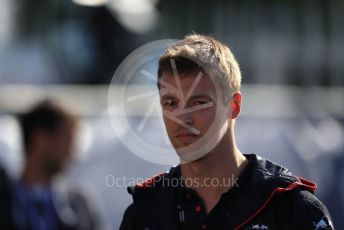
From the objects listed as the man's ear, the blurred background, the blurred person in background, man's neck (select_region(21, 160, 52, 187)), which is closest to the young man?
the man's ear

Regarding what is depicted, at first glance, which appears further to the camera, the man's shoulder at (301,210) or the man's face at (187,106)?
the man's face at (187,106)

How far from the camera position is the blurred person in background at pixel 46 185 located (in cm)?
469

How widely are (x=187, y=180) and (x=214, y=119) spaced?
284 mm

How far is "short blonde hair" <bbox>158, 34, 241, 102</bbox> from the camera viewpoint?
4.12 metres

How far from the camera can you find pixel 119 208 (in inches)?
263

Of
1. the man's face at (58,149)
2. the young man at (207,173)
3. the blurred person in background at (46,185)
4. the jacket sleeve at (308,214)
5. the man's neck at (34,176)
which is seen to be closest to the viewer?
the jacket sleeve at (308,214)

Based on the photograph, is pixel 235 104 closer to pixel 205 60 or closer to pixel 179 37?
pixel 205 60

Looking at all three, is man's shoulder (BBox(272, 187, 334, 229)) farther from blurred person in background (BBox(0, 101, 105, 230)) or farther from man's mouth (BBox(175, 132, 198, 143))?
blurred person in background (BBox(0, 101, 105, 230))

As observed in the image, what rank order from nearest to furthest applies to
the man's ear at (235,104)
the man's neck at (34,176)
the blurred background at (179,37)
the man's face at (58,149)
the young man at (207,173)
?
the young man at (207,173), the man's ear at (235,104), the man's neck at (34,176), the man's face at (58,149), the blurred background at (179,37)

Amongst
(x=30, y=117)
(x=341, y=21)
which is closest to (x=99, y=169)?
(x=30, y=117)

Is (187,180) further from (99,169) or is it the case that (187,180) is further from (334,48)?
(334,48)

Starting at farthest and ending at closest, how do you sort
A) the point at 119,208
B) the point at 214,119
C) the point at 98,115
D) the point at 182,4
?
the point at 182,4
the point at 98,115
the point at 119,208
the point at 214,119

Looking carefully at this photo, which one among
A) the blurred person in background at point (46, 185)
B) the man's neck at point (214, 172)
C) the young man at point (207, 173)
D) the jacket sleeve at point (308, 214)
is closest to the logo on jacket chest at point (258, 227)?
the young man at point (207, 173)

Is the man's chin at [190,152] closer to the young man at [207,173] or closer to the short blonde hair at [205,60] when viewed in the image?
the young man at [207,173]
